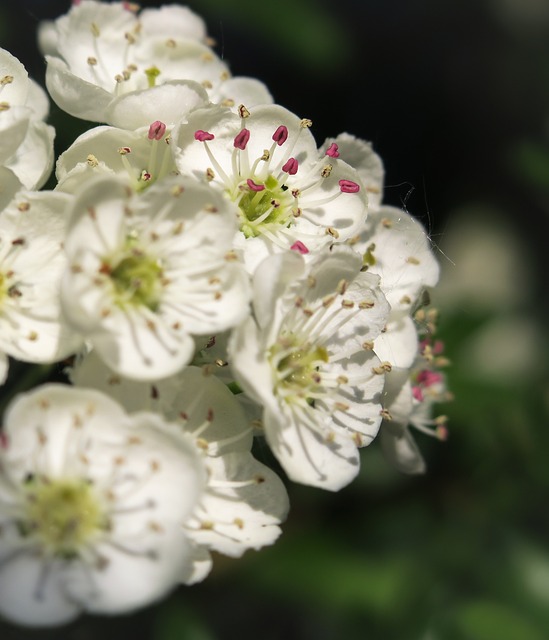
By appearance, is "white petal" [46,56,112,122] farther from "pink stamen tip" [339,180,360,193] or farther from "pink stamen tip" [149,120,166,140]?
"pink stamen tip" [339,180,360,193]

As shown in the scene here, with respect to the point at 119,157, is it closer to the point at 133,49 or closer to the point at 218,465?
the point at 133,49

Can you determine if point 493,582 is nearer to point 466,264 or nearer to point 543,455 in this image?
point 543,455

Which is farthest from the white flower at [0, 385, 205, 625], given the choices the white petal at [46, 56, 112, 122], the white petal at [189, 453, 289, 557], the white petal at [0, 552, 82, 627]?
the white petal at [46, 56, 112, 122]

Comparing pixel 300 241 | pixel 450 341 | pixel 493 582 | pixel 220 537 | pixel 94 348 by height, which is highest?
pixel 300 241

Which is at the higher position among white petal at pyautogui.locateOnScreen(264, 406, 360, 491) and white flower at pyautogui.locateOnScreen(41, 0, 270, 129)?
white flower at pyautogui.locateOnScreen(41, 0, 270, 129)

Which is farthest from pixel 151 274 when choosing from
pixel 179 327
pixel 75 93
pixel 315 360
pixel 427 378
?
pixel 427 378

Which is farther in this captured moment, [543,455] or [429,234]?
[543,455]

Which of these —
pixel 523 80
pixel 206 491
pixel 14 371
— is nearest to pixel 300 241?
pixel 206 491
